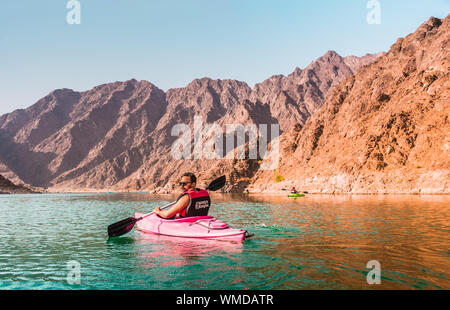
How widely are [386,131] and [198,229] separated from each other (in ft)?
249

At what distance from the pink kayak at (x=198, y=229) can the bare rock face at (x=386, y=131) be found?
56.6 metres

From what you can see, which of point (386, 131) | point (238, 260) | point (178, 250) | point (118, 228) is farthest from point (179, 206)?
point (386, 131)

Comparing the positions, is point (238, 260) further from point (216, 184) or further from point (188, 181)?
point (216, 184)

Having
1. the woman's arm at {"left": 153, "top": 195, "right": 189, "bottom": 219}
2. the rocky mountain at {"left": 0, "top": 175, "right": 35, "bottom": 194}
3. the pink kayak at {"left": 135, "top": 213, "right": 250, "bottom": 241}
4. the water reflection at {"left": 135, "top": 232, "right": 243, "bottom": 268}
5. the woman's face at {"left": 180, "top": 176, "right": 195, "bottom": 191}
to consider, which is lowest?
the rocky mountain at {"left": 0, "top": 175, "right": 35, "bottom": 194}

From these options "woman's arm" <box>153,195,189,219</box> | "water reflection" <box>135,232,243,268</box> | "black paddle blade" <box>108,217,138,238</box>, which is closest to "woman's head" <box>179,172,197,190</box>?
"woman's arm" <box>153,195,189,219</box>

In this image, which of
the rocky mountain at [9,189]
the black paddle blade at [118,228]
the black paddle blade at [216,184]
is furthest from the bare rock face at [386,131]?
the rocky mountain at [9,189]

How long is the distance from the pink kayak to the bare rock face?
2230 inches

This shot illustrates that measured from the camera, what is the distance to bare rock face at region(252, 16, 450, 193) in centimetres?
6756

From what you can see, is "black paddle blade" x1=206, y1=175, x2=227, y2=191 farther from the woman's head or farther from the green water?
the woman's head

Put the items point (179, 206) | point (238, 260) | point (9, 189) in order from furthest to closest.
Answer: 1. point (9, 189)
2. point (179, 206)
3. point (238, 260)

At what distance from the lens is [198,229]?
14320 mm

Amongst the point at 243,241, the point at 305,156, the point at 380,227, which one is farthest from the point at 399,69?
the point at 243,241
